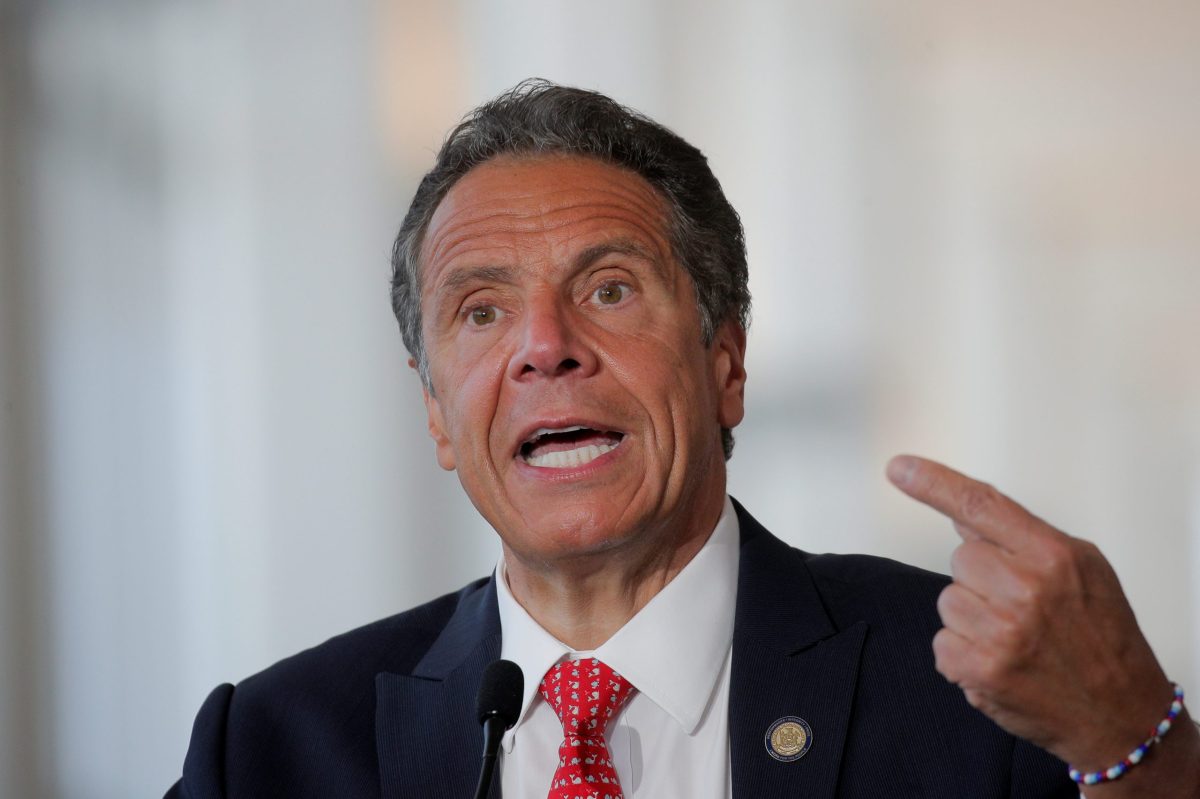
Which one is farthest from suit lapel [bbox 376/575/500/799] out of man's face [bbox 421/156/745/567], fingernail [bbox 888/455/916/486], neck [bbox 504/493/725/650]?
fingernail [bbox 888/455/916/486]

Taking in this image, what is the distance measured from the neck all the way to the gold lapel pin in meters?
0.29

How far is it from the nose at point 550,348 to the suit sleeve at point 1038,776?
0.76 meters

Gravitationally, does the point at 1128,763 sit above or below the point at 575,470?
below

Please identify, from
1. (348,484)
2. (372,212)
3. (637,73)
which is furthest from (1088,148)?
(348,484)

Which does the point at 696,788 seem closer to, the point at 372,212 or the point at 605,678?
the point at 605,678

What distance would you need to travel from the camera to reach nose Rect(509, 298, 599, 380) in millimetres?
1859

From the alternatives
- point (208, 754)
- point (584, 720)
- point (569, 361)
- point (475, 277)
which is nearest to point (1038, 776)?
point (584, 720)

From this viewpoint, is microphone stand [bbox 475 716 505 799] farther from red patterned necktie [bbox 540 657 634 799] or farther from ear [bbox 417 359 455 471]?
ear [bbox 417 359 455 471]

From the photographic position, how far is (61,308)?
10.6 feet

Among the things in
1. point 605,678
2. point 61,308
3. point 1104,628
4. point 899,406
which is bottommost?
point 605,678

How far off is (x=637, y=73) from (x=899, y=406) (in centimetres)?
97

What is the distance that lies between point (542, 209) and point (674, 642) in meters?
0.64

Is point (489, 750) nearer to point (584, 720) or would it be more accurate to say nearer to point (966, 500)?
point (584, 720)

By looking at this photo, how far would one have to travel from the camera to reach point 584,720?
185cm
